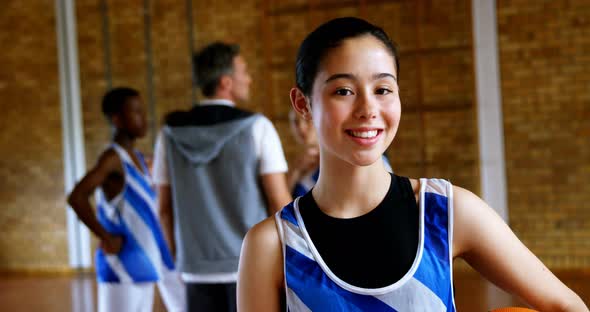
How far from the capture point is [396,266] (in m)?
0.92

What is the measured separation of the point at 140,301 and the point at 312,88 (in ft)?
6.23

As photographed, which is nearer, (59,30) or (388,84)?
(388,84)

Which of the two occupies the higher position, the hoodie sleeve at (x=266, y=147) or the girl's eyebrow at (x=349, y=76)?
the girl's eyebrow at (x=349, y=76)

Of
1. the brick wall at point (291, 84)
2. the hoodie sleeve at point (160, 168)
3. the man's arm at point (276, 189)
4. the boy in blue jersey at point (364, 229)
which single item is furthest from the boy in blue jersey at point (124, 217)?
the brick wall at point (291, 84)

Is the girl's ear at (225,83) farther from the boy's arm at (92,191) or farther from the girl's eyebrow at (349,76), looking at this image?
the girl's eyebrow at (349,76)

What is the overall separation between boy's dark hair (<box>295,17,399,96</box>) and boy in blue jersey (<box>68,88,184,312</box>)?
1.83 meters

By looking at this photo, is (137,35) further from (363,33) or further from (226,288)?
(363,33)

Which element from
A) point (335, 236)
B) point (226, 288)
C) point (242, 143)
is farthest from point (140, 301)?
point (335, 236)

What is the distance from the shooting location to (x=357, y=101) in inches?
34.9

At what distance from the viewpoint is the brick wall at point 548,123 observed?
4.85 m

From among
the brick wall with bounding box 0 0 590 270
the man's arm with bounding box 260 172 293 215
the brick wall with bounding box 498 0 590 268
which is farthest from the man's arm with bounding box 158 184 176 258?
the brick wall with bounding box 498 0 590 268

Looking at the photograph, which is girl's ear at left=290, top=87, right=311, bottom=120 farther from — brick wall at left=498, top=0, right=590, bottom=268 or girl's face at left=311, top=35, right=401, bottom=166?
brick wall at left=498, top=0, right=590, bottom=268

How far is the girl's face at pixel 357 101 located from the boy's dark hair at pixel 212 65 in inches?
56.2

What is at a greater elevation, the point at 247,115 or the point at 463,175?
the point at 247,115
